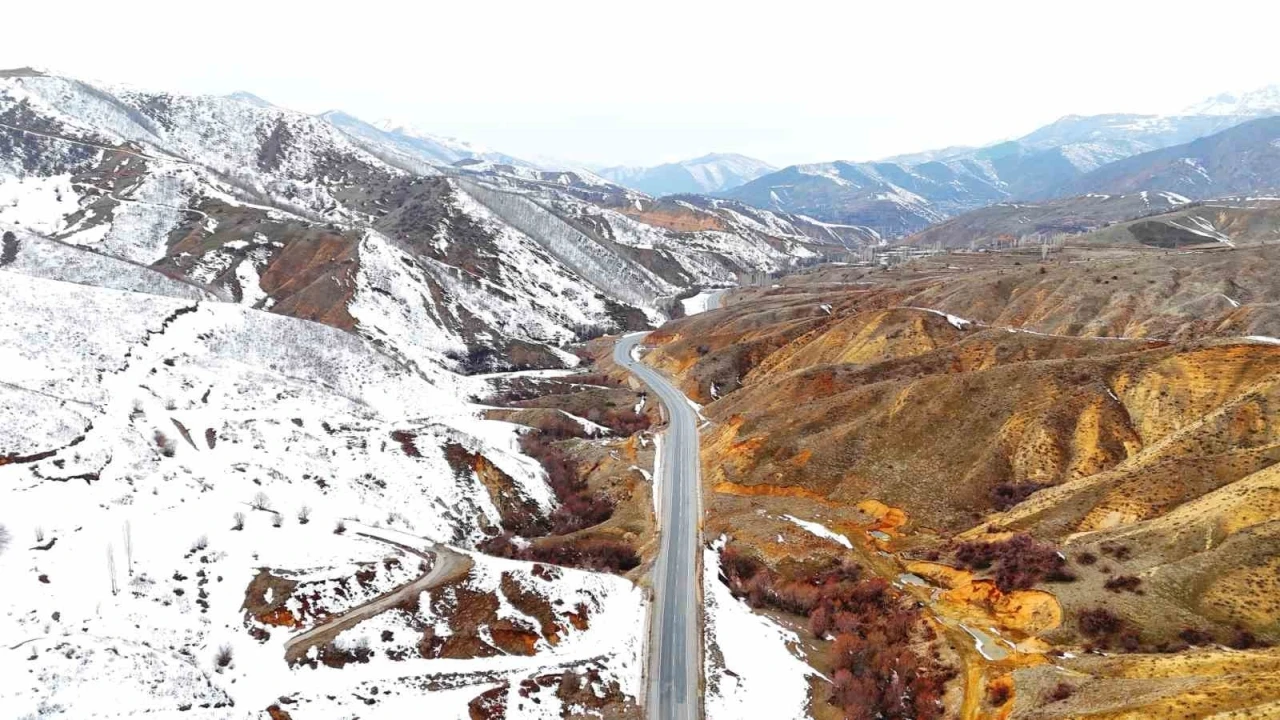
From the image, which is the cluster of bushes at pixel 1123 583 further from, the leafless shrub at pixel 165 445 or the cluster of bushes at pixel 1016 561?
the leafless shrub at pixel 165 445

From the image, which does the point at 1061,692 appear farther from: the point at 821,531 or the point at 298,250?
the point at 298,250

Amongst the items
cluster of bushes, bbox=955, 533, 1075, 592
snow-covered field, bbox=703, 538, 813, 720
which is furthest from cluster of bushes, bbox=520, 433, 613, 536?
cluster of bushes, bbox=955, 533, 1075, 592

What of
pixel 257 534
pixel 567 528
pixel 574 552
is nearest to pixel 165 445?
pixel 257 534

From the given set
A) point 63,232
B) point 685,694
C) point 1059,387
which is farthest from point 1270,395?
point 63,232

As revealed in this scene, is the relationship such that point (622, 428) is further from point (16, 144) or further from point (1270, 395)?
point (16, 144)

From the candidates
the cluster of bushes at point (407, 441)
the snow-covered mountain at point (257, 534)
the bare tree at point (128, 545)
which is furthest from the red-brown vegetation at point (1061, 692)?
the cluster of bushes at point (407, 441)
